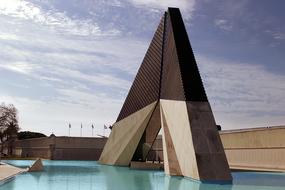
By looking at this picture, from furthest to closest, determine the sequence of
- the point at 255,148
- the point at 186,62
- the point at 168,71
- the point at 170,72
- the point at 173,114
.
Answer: the point at 255,148, the point at 168,71, the point at 170,72, the point at 173,114, the point at 186,62

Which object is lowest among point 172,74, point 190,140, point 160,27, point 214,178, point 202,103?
point 214,178

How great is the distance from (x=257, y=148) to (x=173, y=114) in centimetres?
1349

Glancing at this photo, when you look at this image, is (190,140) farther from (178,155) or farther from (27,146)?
(27,146)

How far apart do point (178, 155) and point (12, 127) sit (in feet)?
140

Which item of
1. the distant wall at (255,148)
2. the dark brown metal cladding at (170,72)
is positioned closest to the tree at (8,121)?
the distant wall at (255,148)

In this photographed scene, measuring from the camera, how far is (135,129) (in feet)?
102

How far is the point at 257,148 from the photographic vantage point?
33.8 m

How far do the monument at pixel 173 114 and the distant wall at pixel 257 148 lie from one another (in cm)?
879

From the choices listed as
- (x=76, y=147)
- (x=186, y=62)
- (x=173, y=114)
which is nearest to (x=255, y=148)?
(x=173, y=114)

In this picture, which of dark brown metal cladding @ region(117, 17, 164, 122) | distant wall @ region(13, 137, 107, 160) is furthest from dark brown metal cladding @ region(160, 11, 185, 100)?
distant wall @ region(13, 137, 107, 160)

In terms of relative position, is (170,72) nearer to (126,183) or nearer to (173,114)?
(173,114)

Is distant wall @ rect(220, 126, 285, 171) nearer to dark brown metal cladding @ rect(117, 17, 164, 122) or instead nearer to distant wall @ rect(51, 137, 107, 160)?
dark brown metal cladding @ rect(117, 17, 164, 122)

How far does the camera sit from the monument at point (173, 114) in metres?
19.5

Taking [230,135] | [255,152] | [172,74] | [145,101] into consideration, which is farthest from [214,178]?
[230,135]
